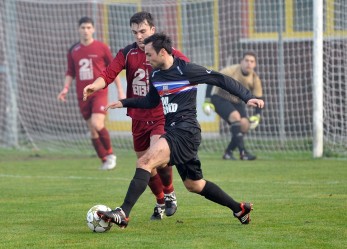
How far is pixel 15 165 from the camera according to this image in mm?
15883

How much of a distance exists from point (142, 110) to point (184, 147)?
1338 mm

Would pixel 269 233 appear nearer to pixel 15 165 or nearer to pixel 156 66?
pixel 156 66

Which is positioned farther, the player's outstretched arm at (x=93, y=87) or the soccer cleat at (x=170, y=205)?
the soccer cleat at (x=170, y=205)

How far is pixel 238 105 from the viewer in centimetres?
1692

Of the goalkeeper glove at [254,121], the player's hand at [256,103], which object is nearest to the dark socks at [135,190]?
the player's hand at [256,103]

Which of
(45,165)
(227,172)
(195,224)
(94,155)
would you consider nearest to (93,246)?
(195,224)

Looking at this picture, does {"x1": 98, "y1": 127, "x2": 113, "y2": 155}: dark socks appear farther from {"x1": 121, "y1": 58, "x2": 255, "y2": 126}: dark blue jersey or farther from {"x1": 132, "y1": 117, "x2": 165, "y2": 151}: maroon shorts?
{"x1": 121, "y1": 58, "x2": 255, "y2": 126}: dark blue jersey

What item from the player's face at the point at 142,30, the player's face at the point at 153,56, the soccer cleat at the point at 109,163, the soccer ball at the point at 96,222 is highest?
the player's face at the point at 142,30

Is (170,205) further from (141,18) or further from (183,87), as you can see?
(141,18)

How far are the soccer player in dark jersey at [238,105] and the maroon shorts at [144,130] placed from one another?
6.70m

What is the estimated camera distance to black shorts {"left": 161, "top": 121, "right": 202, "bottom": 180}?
8219mm

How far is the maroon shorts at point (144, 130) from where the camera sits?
31.0 feet

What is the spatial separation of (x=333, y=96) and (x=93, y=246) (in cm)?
950

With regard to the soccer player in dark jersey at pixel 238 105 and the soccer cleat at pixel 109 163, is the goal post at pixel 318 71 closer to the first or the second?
the soccer player in dark jersey at pixel 238 105
